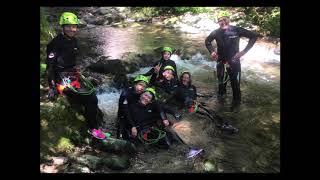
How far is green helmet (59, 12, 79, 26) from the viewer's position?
692 cm

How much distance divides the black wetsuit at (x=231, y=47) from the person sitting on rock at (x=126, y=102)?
1.56m

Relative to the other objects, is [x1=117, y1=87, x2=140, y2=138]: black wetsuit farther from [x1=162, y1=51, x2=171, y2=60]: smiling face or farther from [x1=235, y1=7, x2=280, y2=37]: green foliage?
[x1=235, y1=7, x2=280, y2=37]: green foliage

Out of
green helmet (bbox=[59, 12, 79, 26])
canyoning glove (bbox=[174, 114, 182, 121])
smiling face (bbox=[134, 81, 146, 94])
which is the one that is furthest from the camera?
canyoning glove (bbox=[174, 114, 182, 121])

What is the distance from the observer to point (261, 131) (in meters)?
7.20

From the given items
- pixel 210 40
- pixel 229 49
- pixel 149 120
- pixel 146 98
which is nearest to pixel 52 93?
pixel 146 98

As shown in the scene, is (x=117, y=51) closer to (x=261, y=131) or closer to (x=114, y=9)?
(x=114, y=9)

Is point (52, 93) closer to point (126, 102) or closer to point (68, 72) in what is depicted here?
point (68, 72)

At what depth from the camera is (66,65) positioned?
7.04 meters

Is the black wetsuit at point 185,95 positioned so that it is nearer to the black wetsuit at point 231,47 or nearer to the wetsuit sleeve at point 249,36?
the black wetsuit at point 231,47

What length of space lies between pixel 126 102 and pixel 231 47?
2.15m

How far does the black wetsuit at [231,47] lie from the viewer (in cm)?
761

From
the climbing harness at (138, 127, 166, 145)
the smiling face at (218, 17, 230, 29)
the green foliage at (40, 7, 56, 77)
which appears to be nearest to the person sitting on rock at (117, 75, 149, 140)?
the climbing harness at (138, 127, 166, 145)
